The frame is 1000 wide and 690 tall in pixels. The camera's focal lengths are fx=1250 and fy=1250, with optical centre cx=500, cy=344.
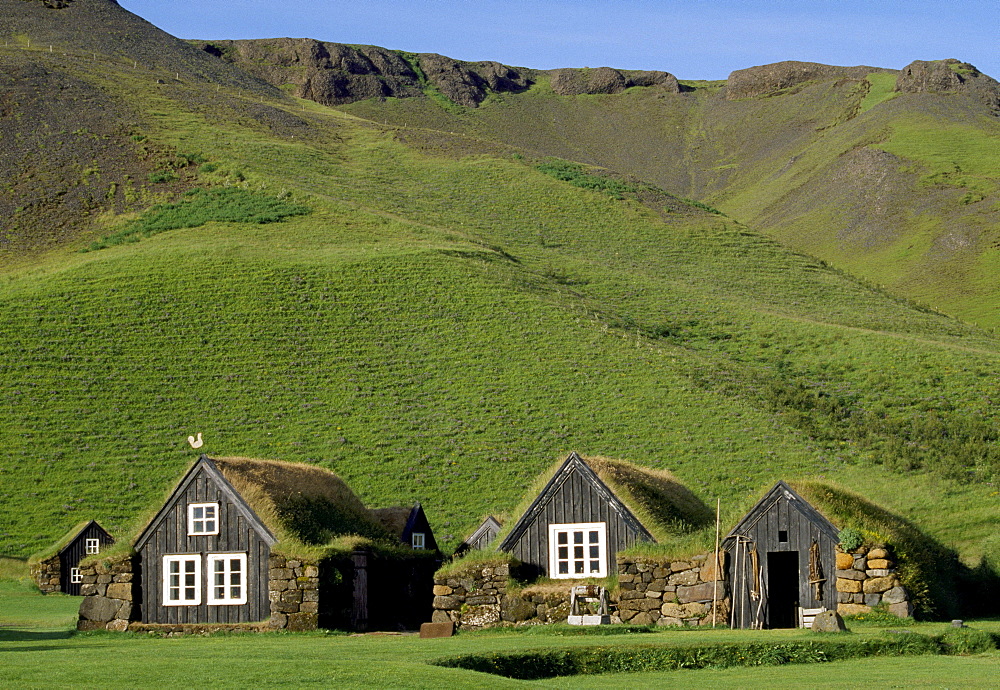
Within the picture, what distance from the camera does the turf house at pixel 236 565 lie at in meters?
25.3

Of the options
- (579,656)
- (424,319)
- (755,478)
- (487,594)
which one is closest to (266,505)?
(487,594)

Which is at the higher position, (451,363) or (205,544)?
(451,363)

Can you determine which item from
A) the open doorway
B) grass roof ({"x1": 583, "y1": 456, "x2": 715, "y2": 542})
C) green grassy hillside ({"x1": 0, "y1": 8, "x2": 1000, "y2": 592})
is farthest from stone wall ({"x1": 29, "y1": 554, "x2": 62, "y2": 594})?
the open doorway

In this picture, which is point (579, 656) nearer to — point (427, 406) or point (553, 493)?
point (553, 493)

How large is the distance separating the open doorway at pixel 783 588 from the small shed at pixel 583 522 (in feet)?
7.01

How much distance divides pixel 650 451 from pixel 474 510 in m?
8.98

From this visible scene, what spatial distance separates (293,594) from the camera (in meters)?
25.1

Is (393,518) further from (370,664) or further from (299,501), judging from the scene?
(370,664)

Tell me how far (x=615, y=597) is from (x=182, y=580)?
9.26 meters

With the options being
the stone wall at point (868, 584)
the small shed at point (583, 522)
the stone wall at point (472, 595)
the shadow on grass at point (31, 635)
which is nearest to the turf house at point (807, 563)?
the stone wall at point (868, 584)

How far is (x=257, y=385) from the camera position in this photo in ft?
202

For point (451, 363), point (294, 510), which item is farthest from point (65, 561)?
point (451, 363)

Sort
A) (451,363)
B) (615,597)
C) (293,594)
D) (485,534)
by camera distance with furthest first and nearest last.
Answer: (451,363) < (485,534) < (293,594) < (615,597)

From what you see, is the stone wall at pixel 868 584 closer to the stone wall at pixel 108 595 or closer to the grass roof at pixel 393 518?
the grass roof at pixel 393 518
